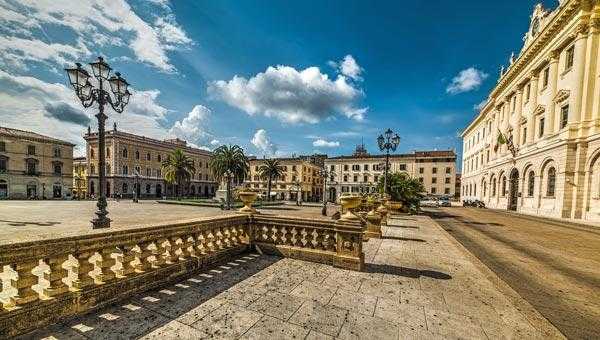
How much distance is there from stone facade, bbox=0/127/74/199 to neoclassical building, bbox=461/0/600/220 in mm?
75205

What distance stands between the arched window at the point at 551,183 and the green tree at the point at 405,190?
11.3m

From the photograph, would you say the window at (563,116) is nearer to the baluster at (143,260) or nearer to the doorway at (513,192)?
the doorway at (513,192)

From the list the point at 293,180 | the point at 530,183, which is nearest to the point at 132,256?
the point at 530,183

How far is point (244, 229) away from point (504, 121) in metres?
40.8

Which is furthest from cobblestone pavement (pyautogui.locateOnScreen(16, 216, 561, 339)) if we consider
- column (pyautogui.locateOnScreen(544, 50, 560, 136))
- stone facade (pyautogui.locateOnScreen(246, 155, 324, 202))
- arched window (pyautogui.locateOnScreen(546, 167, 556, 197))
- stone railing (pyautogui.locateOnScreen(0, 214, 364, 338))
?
stone facade (pyautogui.locateOnScreen(246, 155, 324, 202))

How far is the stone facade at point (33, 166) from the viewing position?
1665 inches

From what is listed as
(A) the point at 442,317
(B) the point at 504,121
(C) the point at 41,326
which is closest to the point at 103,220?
(C) the point at 41,326

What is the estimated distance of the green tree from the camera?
21.5 meters

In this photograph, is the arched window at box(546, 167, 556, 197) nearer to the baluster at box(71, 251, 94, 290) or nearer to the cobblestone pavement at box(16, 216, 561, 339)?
the cobblestone pavement at box(16, 216, 561, 339)

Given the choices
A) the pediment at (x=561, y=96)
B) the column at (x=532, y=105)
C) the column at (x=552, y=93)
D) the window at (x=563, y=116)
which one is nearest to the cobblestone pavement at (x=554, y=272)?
the window at (x=563, y=116)

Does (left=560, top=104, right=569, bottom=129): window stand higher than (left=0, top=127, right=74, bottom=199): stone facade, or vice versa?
(left=560, top=104, right=569, bottom=129): window

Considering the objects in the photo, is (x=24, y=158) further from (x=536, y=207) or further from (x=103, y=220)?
(x=536, y=207)

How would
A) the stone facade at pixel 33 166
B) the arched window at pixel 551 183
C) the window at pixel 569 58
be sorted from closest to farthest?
the window at pixel 569 58 → the arched window at pixel 551 183 → the stone facade at pixel 33 166

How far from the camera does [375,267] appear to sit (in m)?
5.79
